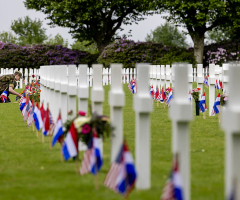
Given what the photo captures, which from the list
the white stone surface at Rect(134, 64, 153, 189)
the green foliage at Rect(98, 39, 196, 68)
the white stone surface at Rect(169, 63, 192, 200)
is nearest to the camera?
the white stone surface at Rect(169, 63, 192, 200)

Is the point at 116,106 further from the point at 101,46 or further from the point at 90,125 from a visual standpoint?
the point at 101,46

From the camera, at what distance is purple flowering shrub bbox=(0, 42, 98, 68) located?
48031mm

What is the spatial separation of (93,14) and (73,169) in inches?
1654

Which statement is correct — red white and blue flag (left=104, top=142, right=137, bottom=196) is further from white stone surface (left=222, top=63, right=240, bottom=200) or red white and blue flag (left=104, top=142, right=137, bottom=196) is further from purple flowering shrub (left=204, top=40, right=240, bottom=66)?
purple flowering shrub (left=204, top=40, right=240, bottom=66)

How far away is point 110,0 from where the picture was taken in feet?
153

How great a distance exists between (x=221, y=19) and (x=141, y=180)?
39309 millimetres

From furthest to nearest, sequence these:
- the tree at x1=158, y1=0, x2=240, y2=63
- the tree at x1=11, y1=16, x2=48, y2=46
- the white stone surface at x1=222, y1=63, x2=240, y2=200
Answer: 1. the tree at x1=11, y1=16, x2=48, y2=46
2. the tree at x1=158, y1=0, x2=240, y2=63
3. the white stone surface at x1=222, y1=63, x2=240, y2=200

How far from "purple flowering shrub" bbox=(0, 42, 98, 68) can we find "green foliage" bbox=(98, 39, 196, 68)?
4.66 meters

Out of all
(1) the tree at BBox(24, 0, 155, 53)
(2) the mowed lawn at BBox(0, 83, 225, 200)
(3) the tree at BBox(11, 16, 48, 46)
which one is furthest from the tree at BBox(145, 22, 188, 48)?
(2) the mowed lawn at BBox(0, 83, 225, 200)

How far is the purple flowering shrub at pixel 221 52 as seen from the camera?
1754 inches

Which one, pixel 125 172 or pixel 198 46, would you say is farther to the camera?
pixel 198 46

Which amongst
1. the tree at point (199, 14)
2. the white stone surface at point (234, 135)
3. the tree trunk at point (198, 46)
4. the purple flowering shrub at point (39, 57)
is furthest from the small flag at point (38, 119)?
the purple flowering shrub at point (39, 57)

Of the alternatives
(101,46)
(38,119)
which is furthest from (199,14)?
(38,119)

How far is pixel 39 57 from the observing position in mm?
48094
